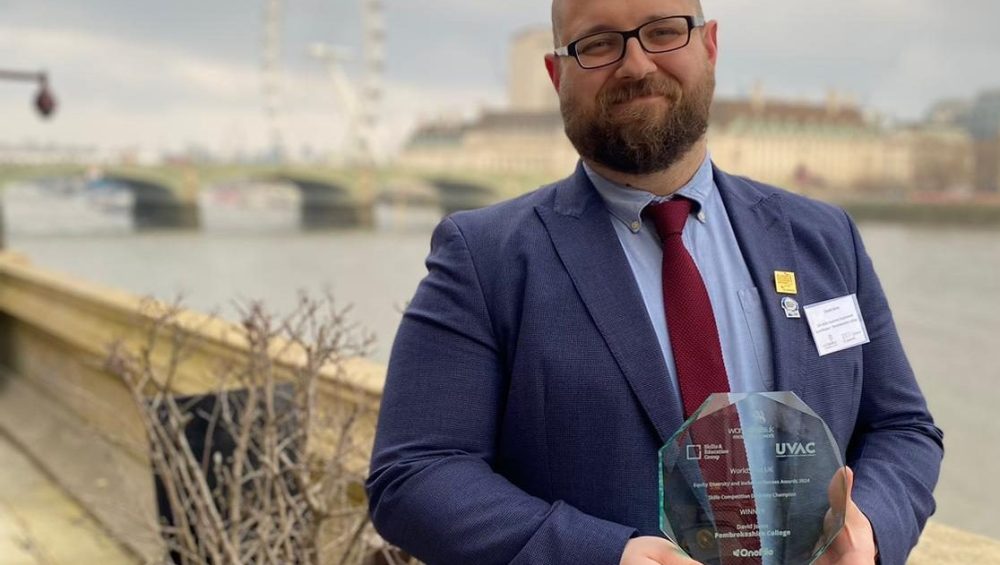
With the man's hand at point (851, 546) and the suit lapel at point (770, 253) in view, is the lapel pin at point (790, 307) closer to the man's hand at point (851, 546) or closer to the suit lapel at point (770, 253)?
the suit lapel at point (770, 253)

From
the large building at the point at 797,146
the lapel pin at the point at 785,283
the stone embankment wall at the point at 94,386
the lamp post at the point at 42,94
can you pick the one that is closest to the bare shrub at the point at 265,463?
the stone embankment wall at the point at 94,386

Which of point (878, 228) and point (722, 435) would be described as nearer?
point (722, 435)

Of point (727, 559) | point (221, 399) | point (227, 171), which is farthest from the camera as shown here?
point (227, 171)

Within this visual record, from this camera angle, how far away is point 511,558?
0.89 metres

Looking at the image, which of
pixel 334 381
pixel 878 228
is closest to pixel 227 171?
pixel 878 228

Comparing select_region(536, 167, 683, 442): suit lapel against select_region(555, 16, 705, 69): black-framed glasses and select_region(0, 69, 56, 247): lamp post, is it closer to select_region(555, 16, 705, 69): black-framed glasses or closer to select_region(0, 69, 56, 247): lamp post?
select_region(555, 16, 705, 69): black-framed glasses

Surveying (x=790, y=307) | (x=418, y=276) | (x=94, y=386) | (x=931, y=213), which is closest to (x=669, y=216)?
(x=790, y=307)

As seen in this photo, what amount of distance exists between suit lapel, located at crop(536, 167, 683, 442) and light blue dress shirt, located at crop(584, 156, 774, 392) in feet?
0.06

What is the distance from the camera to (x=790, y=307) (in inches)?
40.3

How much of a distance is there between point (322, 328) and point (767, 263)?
42.3 inches

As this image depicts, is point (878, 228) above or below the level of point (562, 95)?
below

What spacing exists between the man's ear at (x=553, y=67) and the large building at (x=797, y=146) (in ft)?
75.0

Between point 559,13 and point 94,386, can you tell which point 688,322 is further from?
point 94,386

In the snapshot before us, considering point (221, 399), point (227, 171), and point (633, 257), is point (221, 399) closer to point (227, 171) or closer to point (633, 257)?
point (633, 257)
